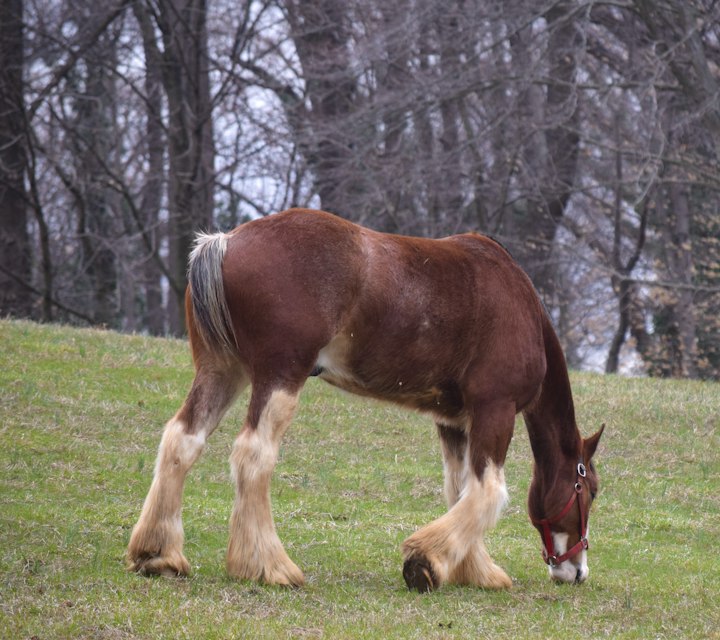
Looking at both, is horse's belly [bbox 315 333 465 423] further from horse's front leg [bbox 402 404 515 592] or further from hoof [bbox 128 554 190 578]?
hoof [bbox 128 554 190 578]

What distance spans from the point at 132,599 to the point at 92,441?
16.2 feet

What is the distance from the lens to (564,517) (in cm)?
668

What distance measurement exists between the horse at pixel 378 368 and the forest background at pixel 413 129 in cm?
1096

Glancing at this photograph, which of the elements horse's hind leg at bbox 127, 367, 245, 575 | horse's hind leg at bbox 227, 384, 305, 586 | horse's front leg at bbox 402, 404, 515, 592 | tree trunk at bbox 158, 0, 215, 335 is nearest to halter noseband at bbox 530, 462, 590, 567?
horse's front leg at bbox 402, 404, 515, 592

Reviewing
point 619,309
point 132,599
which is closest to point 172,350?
point 132,599

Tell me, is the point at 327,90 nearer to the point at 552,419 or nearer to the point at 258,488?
the point at 552,419

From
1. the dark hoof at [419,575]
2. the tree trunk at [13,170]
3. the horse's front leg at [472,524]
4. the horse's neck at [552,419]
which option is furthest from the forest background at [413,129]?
the dark hoof at [419,575]

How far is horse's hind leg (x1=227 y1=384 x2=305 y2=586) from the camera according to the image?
5609mm

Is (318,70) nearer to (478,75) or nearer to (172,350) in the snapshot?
(478,75)

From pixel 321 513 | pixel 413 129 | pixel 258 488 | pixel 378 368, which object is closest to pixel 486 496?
pixel 378 368

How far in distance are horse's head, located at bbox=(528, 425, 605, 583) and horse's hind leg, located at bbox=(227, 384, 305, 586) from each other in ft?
5.77

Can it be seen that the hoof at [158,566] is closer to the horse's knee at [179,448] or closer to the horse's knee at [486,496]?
the horse's knee at [179,448]

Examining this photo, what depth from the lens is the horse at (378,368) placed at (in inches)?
224

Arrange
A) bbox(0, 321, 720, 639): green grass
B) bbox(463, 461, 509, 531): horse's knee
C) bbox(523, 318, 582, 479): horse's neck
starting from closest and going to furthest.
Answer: bbox(0, 321, 720, 639): green grass → bbox(463, 461, 509, 531): horse's knee → bbox(523, 318, 582, 479): horse's neck
